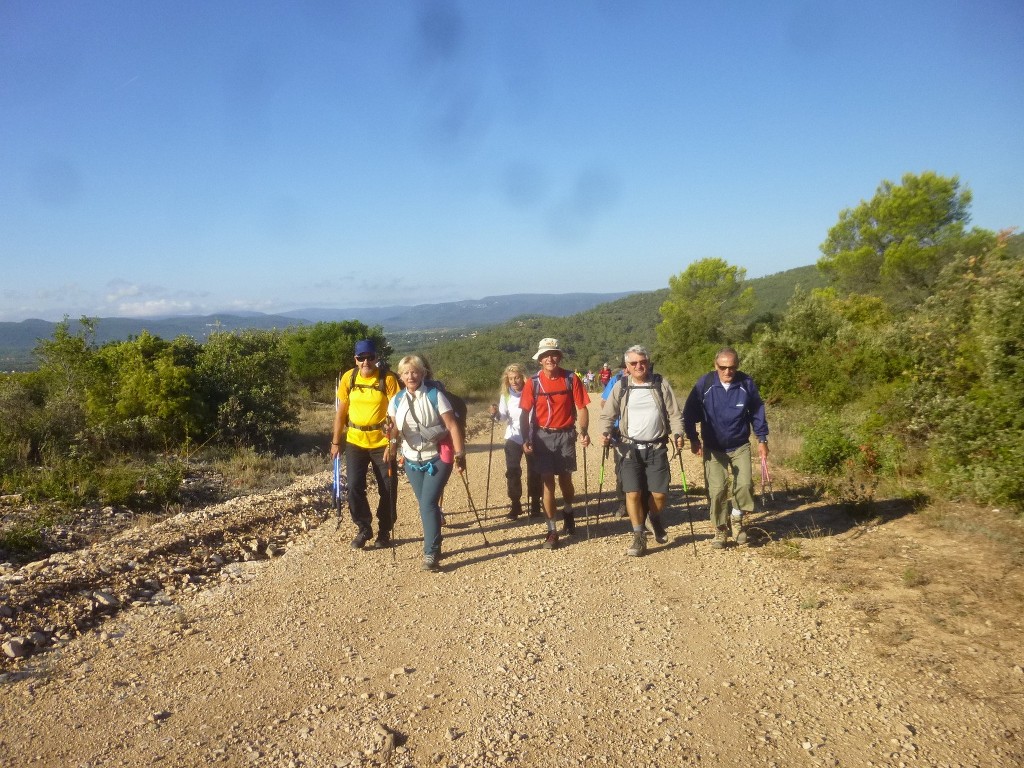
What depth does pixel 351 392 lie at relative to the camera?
20.3 feet

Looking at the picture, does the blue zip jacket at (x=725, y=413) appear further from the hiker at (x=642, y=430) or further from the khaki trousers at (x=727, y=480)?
the hiker at (x=642, y=430)

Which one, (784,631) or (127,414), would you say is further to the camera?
(127,414)

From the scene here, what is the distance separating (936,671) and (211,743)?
3.94m

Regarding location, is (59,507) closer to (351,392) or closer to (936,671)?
(351,392)

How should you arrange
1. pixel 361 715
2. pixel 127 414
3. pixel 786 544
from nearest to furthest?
pixel 361 715
pixel 786 544
pixel 127 414

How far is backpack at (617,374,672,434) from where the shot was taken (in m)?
6.10

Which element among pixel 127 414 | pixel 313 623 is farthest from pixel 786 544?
pixel 127 414

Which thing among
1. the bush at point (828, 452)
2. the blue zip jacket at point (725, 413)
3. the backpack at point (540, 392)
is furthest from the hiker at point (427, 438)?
the bush at point (828, 452)

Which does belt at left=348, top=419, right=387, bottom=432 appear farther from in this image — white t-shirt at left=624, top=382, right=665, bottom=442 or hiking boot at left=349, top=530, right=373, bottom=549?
white t-shirt at left=624, top=382, right=665, bottom=442

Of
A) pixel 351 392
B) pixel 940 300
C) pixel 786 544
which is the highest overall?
pixel 940 300

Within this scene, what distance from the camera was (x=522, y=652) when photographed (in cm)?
424

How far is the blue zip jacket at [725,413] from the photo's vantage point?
615cm

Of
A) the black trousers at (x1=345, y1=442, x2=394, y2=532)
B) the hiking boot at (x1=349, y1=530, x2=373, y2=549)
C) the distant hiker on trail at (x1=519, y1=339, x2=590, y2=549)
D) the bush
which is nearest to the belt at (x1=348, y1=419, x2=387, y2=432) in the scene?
the black trousers at (x1=345, y1=442, x2=394, y2=532)

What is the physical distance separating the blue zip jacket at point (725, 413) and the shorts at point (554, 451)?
1.13 metres
